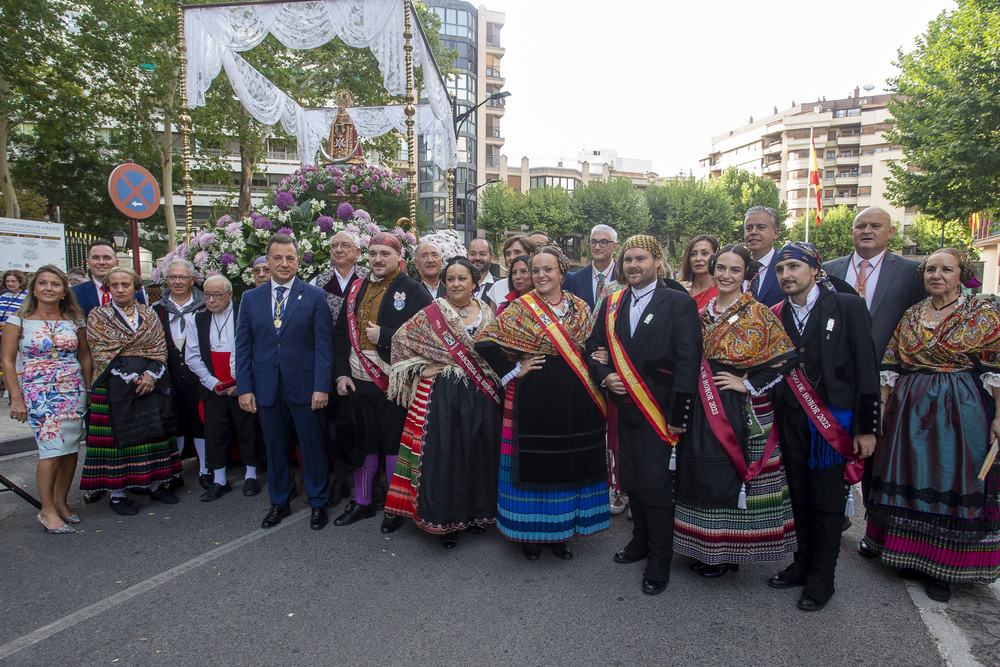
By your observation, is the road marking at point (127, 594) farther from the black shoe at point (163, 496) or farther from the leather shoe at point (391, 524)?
the black shoe at point (163, 496)

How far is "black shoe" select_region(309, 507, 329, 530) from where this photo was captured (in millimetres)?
4257

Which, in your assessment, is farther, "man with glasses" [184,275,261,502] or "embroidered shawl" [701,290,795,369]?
"man with glasses" [184,275,261,502]

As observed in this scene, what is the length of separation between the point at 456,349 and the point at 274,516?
189cm

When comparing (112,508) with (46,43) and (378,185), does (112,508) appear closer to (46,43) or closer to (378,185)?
(378,185)

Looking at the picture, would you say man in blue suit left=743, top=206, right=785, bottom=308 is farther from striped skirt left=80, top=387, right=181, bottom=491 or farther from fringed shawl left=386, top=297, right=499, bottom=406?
striped skirt left=80, top=387, right=181, bottom=491

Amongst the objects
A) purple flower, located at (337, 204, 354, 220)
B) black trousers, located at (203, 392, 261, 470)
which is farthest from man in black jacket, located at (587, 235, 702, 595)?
purple flower, located at (337, 204, 354, 220)

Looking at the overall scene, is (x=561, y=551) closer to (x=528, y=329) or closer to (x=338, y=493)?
(x=528, y=329)

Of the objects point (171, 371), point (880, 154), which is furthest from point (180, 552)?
point (880, 154)

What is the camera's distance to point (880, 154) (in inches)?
2287

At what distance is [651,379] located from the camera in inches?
131

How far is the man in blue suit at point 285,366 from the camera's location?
14.1 ft

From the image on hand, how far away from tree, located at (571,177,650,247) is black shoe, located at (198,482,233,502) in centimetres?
3815

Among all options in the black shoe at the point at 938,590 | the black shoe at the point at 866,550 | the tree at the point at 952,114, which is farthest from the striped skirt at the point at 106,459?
the tree at the point at 952,114

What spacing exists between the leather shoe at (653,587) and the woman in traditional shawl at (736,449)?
22 cm
